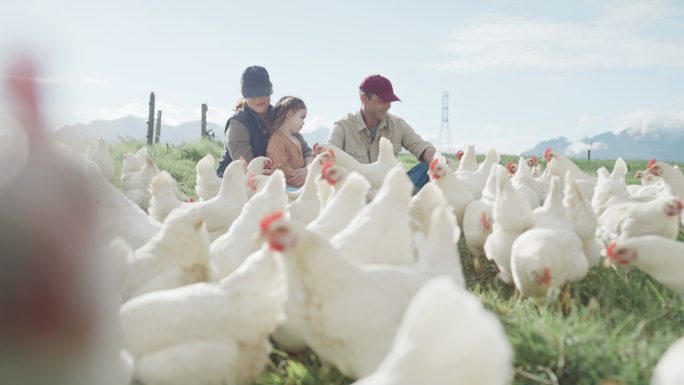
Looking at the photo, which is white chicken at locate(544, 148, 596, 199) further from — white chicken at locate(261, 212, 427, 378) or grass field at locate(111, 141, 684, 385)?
white chicken at locate(261, 212, 427, 378)

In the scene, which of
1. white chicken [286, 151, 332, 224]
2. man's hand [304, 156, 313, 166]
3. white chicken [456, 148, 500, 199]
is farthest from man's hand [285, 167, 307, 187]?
white chicken [286, 151, 332, 224]

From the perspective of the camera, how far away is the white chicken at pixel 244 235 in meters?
2.92

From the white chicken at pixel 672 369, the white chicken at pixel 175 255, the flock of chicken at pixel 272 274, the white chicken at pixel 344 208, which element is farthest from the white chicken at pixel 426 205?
the white chicken at pixel 672 369

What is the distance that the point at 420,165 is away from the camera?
636cm

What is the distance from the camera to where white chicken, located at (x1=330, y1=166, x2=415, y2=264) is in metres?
2.47

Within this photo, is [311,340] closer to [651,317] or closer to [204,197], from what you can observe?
[651,317]

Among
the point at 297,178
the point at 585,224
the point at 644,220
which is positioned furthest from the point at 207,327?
the point at 297,178

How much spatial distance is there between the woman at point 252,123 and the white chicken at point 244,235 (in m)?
2.53

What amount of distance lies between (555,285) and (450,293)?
74.5 inches

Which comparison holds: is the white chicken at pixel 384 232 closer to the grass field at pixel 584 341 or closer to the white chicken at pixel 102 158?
the grass field at pixel 584 341

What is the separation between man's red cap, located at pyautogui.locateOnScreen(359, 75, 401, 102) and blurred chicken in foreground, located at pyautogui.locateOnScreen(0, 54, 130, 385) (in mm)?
4955

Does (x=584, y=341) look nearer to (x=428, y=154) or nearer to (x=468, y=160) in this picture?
(x=468, y=160)

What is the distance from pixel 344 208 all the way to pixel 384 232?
1.57ft

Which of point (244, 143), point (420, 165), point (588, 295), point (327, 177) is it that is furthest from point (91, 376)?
point (420, 165)
